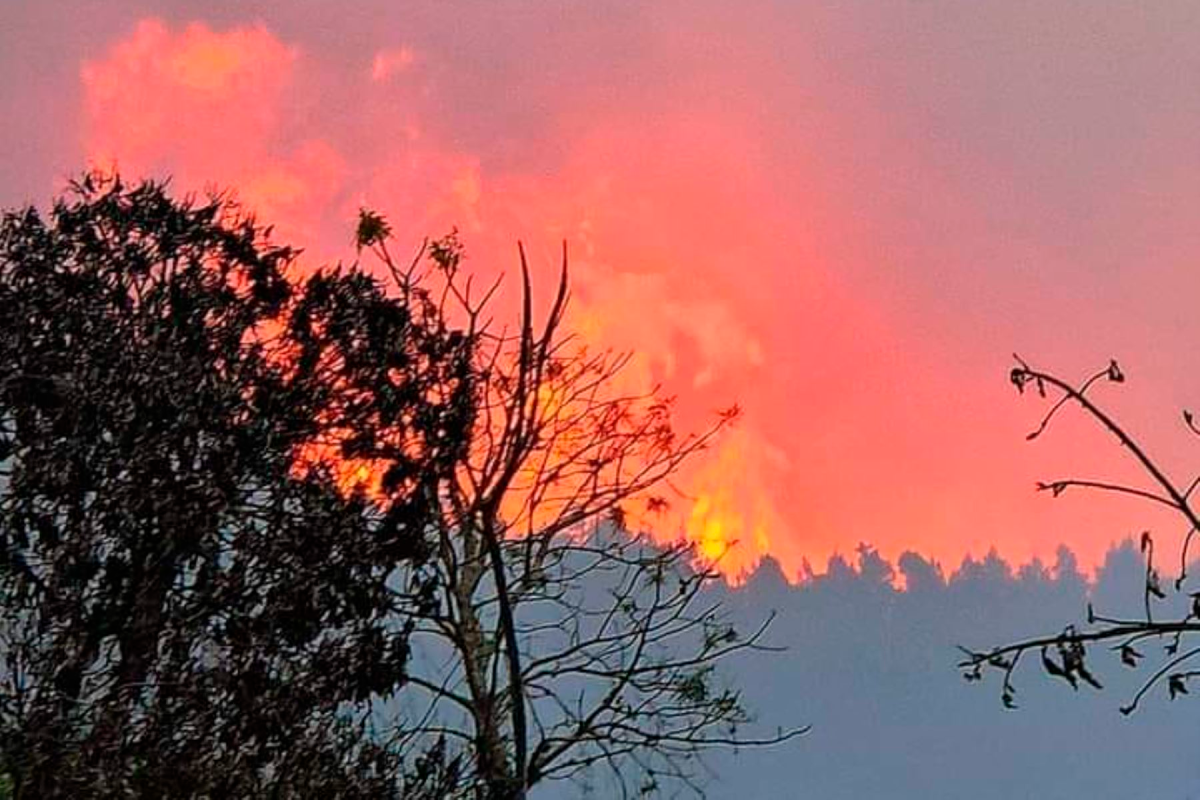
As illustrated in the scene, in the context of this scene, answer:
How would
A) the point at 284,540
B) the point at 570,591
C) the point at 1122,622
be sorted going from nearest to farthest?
the point at 1122,622
the point at 284,540
the point at 570,591

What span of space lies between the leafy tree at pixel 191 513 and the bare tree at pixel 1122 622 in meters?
4.66

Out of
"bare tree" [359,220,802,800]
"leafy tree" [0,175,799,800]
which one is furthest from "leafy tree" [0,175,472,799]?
"bare tree" [359,220,802,800]

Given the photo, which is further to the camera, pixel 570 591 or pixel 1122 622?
pixel 570 591

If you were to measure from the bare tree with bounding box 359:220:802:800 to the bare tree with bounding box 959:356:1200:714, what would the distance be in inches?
267

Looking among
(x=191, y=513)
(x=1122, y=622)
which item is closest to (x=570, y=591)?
(x=191, y=513)

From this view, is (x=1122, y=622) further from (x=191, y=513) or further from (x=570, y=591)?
(x=570, y=591)

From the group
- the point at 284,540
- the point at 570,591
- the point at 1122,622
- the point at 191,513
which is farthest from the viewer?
the point at 570,591

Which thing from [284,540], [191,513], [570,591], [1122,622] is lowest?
[1122,622]

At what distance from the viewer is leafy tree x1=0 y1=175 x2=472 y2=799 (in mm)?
6109

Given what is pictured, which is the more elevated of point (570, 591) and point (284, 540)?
point (570, 591)

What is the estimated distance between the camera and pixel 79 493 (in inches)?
246

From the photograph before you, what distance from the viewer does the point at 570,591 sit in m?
10.4

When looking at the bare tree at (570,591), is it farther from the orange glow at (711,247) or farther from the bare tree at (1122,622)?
the bare tree at (1122,622)

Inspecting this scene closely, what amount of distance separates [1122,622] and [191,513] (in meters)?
5.11
